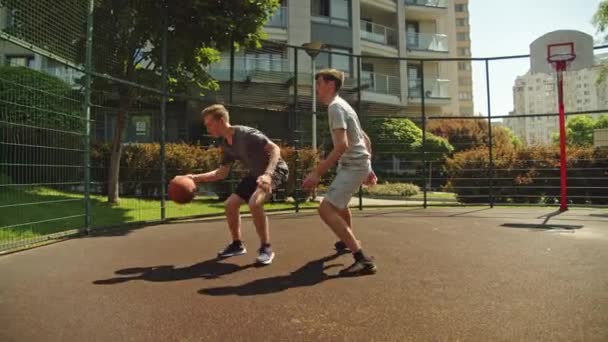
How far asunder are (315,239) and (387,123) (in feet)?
50.7

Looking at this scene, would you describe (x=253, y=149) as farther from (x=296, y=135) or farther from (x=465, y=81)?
(x=465, y=81)

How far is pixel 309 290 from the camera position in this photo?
142 inches

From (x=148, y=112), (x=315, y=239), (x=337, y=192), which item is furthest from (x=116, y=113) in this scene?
(x=337, y=192)

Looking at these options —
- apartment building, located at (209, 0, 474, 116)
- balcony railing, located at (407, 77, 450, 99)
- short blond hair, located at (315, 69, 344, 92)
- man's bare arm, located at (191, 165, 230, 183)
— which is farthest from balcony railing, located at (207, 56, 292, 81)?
short blond hair, located at (315, 69, 344, 92)

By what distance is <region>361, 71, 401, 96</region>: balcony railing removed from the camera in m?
25.6

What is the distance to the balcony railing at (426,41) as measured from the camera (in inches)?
1183

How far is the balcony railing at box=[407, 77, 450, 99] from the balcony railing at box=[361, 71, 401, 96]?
1168 mm

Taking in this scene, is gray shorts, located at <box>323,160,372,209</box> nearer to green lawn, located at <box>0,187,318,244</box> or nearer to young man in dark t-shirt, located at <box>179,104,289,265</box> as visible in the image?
young man in dark t-shirt, located at <box>179,104,289,265</box>

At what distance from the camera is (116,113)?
390 inches

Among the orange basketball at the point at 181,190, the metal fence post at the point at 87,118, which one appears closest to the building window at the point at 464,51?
the metal fence post at the point at 87,118

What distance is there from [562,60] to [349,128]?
7784 mm

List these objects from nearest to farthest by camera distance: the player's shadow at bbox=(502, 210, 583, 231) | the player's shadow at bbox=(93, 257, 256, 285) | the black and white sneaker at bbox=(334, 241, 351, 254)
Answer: the player's shadow at bbox=(93, 257, 256, 285), the black and white sneaker at bbox=(334, 241, 351, 254), the player's shadow at bbox=(502, 210, 583, 231)

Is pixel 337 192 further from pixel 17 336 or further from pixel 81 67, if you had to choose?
pixel 81 67

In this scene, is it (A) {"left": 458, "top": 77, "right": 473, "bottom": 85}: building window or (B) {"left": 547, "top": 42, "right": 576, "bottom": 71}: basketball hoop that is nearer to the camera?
(B) {"left": 547, "top": 42, "right": 576, "bottom": 71}: basketball hoop
